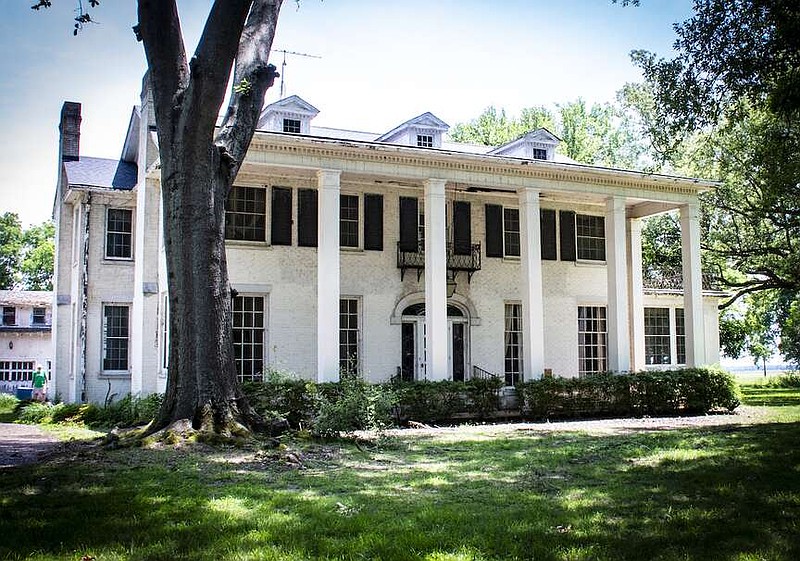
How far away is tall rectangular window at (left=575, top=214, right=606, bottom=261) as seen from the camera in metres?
25.2

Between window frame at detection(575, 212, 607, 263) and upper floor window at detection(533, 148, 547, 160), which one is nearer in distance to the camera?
upper floor window at detection(533, 148, 547, 160)

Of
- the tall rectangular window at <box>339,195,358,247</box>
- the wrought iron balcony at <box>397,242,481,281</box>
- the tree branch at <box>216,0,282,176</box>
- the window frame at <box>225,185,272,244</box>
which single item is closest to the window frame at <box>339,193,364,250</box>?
the tall rectangular window at <box>339,195,358,247</box>

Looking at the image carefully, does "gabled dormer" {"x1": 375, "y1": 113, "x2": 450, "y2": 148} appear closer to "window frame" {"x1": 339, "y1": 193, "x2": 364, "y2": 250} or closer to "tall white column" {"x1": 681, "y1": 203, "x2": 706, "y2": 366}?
"window frame" {"x1": 339, "y1": 193, "x2": 364, "y2": 250}

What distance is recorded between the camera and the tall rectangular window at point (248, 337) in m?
20.4

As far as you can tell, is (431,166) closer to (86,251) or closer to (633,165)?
(86,251)

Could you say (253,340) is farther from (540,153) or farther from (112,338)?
(540,153)

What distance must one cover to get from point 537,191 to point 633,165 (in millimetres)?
25623

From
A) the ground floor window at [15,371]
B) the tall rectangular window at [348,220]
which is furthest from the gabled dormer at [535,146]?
the ground floor window at [15,371]

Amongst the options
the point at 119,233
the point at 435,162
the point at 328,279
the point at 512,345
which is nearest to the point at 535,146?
the point at 435,162

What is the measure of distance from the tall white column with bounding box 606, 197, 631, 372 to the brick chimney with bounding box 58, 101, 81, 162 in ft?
59.3

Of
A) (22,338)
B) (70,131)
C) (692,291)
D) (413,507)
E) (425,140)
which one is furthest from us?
(22,338)

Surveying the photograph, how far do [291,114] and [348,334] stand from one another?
254 inches

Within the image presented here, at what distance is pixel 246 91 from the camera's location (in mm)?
12977

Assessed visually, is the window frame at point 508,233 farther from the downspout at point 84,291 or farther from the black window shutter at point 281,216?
the downspout at point 84,291
